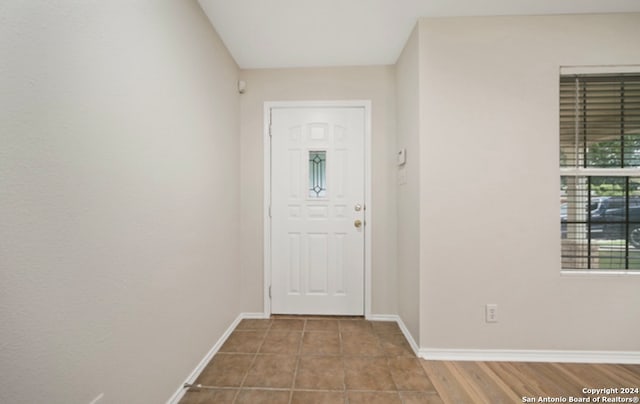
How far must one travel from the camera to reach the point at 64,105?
874 millimetres

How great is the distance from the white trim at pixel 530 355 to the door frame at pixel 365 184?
0.77 metres

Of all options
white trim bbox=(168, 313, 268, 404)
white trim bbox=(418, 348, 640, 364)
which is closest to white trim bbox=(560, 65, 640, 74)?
white trim bbox=(418, 348, 640, 364)

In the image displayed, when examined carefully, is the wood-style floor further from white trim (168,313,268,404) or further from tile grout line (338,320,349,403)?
white trim (168,313,268,404)

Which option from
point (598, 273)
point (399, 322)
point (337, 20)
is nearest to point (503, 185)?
point (598, 273)

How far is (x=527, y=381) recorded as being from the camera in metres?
1.68

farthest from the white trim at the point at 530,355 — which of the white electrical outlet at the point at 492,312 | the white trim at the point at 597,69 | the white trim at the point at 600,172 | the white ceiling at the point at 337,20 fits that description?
the white ceiling at the point at 337,20

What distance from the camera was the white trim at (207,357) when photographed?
1512mm

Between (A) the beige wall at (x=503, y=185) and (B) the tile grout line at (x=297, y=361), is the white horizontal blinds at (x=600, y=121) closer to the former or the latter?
(A) the beige wall at (x=503, y=185)

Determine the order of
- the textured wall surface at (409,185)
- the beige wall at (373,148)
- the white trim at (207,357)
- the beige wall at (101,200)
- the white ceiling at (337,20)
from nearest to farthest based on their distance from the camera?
the beige wall at (101,200) < the white trim at (207,357) < the white ceiling at (337,20) < the textured wall surface at (409,185) < the beige wall at (373,148)

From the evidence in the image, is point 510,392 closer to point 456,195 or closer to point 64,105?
point 456,195

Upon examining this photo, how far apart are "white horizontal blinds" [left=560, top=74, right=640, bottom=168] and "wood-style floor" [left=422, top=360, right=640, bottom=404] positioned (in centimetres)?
142

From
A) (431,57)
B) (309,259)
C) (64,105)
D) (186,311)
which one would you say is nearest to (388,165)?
(431,57)

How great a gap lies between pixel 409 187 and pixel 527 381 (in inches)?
57.7

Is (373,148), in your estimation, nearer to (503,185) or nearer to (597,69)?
(503,185)
